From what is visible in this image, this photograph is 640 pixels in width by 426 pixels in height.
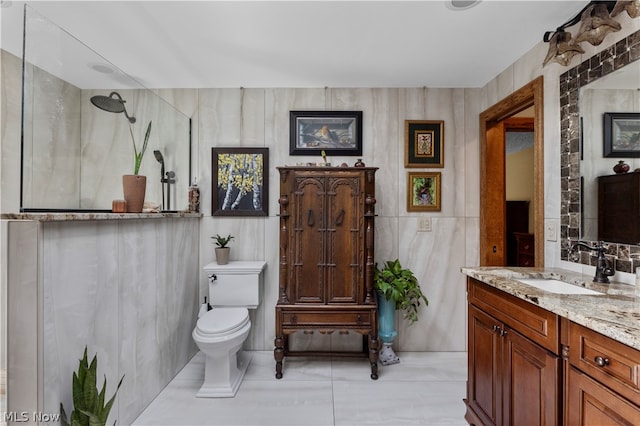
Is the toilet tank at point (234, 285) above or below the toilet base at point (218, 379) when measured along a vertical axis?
above

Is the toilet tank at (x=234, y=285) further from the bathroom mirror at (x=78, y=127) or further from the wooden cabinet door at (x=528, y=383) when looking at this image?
the wooden cabinet door at (x=528, y=383)

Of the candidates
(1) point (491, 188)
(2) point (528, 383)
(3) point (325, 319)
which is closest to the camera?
(2) point (528, 383)

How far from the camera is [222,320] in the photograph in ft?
7.61

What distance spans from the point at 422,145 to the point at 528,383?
6.87 ft

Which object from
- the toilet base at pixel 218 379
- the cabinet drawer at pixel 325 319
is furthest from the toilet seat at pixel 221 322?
the cabinet drawer at pixel 325 319

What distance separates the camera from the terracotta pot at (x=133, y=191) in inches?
79.5

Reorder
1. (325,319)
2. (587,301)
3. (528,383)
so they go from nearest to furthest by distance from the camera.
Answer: (587,301), (528,383), (325,319)

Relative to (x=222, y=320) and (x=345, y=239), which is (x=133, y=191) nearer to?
(x=222, y=320)

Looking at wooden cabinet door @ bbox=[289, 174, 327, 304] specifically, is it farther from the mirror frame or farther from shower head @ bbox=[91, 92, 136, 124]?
the mirror frame

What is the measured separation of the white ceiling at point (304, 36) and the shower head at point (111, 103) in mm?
169

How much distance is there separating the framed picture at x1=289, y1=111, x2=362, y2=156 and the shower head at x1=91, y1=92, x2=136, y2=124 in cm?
134

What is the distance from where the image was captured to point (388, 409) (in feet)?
6.91

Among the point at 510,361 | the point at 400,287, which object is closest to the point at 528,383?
the point at 510,361

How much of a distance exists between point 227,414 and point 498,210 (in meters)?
2.72
